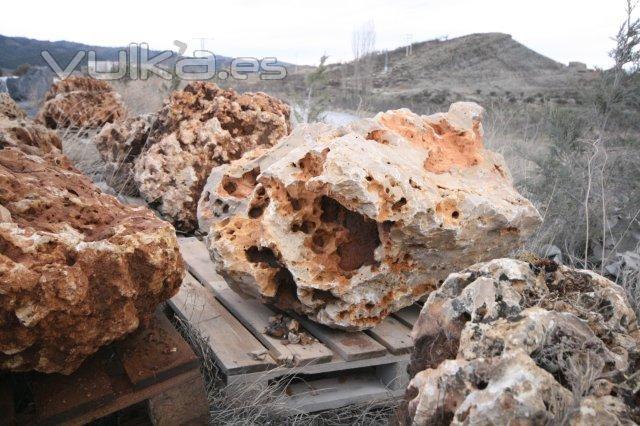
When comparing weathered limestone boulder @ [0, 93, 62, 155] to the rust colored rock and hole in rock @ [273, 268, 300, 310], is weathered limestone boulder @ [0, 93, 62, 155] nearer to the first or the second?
the rust colored rock

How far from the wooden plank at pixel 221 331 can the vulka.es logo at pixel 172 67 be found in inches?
274

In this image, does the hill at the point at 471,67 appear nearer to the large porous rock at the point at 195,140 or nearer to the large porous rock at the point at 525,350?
the large porous rock at the point at 195,140

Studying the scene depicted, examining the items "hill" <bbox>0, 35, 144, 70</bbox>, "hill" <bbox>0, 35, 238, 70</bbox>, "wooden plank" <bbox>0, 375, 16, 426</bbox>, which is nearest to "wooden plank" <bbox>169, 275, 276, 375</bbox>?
"wooden plank" <bbox>0, 375, 16, 426</bbox>

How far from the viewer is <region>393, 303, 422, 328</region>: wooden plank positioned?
3.00 m

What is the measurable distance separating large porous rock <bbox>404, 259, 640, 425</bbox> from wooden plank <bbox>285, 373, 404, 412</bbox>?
0.81 metres

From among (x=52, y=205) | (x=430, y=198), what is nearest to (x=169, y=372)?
(x=52, y=205)

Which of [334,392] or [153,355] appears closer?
[153,355]

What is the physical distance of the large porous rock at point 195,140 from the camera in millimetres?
4445

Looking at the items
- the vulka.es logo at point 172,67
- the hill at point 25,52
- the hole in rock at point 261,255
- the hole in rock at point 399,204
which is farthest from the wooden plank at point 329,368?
the hill at point 25,52

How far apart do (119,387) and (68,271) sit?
540 millimetres

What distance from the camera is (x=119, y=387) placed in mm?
2049

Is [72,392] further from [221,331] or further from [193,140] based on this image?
[193,140]

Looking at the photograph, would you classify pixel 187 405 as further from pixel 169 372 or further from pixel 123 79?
pixel 123 79

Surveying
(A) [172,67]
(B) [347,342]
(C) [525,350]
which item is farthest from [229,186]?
(A) [172,67]
